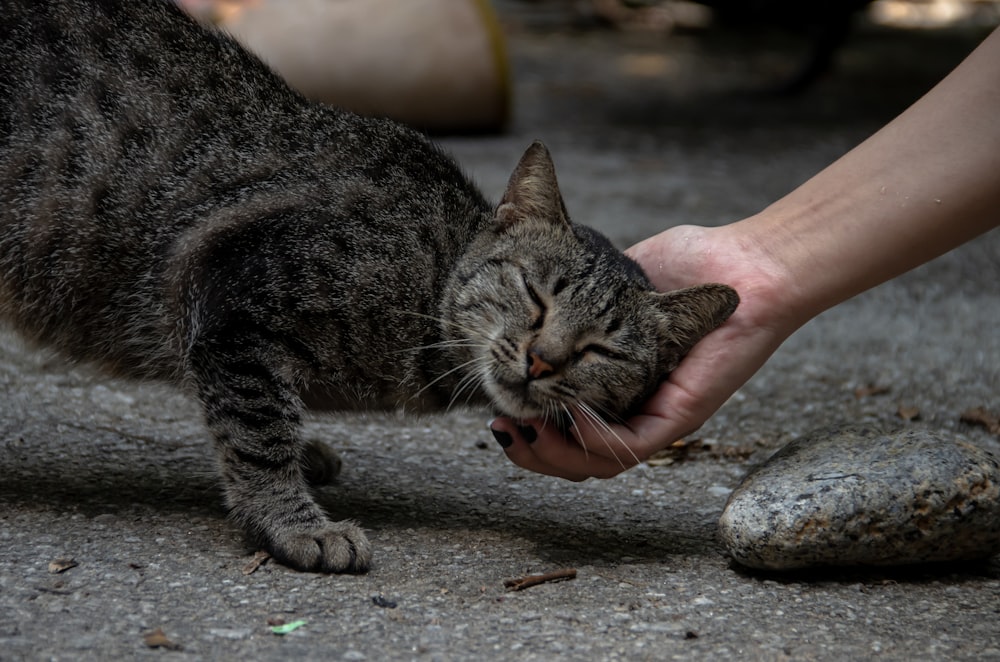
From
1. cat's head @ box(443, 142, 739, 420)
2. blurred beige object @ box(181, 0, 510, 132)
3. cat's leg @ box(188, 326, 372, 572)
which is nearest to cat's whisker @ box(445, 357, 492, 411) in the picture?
cat's head @ box(443, 142, 739, 420)

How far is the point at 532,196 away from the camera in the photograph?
306 centimetres

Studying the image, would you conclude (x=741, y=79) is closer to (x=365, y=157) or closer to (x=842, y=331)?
(x=842, y=331)

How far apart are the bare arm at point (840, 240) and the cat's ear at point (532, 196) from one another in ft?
1.61

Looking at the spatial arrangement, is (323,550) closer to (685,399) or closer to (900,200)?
(685,399)

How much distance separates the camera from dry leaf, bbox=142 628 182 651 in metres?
2.18

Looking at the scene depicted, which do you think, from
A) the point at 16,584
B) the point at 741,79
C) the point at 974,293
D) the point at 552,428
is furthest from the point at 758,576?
the point at 741,79

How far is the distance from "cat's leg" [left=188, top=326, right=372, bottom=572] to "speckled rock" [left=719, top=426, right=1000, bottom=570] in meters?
0.96

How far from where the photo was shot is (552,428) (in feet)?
9.19

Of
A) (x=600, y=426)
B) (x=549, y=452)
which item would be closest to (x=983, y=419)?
(x=600, y=426)

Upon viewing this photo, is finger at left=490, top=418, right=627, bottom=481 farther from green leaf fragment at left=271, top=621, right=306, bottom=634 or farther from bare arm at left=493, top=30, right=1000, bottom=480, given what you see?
green leaf fragment at left=271, top=621, right=306, bottom=634

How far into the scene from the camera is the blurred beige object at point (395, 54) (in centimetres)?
753

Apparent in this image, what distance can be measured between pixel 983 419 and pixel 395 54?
496cm

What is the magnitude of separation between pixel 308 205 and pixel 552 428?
86 centimetres

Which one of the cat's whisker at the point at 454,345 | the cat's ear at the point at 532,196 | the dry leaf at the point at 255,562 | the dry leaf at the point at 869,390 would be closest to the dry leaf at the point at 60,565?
the dry leaf at the point at 255,562
